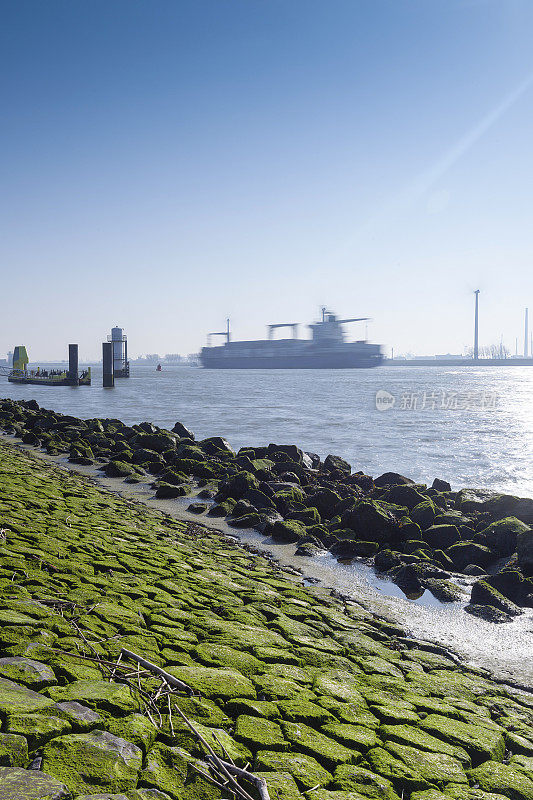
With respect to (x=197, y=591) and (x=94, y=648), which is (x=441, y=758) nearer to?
(x=94, y=648)

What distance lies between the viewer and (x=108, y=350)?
42.8m

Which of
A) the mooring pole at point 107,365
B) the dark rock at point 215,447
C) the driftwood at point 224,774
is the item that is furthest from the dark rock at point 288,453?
the mooring pole at point 107,365

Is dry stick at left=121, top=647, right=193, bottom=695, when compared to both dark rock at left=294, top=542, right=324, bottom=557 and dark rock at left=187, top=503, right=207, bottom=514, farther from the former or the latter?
dark rock at left=187, top=503, right=207, bottom=514

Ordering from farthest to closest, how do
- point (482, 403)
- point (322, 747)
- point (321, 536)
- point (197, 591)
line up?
point (482, 403) → point (321, 536) → point (197, 591) → point (322, 747)

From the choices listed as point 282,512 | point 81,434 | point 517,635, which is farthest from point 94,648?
point 81,434

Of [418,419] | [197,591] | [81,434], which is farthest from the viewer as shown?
[418,419]

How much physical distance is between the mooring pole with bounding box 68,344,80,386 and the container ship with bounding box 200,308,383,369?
5981 cm

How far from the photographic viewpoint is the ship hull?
3907 inches

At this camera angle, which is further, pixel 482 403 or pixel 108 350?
pixel 108 350

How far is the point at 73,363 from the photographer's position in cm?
4128

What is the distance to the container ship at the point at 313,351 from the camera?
98.1 meters

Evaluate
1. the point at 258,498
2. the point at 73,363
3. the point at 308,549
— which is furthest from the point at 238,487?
the point at 73,363

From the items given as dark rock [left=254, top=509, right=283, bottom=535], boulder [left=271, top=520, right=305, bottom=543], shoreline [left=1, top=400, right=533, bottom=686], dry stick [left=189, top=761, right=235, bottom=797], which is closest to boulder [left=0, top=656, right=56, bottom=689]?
dry stick [left=189, top=761, right=235, bottom=797]

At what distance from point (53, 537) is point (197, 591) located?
1.31m
